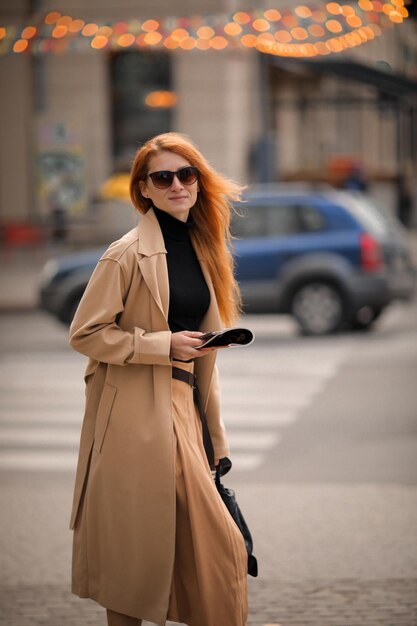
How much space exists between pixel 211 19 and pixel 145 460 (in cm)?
1483

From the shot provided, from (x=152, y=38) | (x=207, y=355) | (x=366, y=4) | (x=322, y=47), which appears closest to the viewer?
(x=207, y=355)

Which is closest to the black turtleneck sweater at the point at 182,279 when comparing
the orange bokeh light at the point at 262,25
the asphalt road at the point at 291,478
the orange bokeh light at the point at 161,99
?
the asphalt road at the point at 291,478

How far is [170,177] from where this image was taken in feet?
14.0

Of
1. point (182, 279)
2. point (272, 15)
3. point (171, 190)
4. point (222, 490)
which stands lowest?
point (222, 490)

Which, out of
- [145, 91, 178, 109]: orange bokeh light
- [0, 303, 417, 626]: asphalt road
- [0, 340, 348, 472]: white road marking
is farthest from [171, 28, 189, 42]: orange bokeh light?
[145, 91, 178, 109]: orange bokeh light

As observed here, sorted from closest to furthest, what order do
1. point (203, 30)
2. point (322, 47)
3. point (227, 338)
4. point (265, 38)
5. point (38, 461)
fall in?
1. point (227, 338)
2. point (38, 461)
3. point (203, 30)
4. point (265, 38)
5. point (322, 47)

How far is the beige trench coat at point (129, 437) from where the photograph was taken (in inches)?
163

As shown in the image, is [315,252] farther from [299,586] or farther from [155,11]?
[155,11]

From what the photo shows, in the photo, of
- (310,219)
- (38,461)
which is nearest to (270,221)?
(310,219)

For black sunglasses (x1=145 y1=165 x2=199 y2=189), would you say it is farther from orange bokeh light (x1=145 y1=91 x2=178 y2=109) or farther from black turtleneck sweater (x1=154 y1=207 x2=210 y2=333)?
orange bokeh light (x1=145 y1=91 x2=178 y2=109)

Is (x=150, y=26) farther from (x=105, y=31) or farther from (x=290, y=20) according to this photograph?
(x=290, y=20)

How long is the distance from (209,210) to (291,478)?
157 inches

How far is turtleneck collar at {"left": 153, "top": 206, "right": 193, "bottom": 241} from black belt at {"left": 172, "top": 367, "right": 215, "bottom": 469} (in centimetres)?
44

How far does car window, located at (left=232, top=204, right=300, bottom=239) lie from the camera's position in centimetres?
1669
